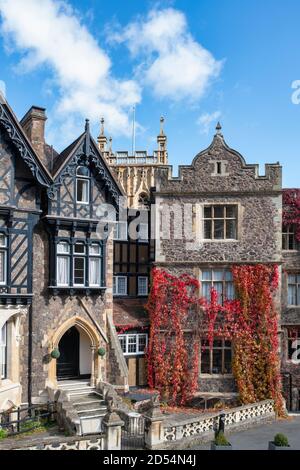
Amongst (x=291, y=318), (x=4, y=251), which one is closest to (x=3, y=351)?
(x=4, y=251)

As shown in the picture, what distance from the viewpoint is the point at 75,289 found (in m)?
20.0

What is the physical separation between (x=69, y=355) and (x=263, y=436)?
9209 millimetres

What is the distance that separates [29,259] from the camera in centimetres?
1895

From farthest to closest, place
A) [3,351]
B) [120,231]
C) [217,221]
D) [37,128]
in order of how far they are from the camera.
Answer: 1. [120,231]
2. [217,221]
3. [37,128]
4. [3,351]

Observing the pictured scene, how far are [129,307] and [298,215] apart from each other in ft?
32.7

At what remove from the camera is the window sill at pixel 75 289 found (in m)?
19.6

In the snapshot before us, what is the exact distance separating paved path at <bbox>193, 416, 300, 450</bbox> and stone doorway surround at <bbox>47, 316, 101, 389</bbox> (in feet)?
20.2

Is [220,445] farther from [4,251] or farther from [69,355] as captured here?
[4,251]

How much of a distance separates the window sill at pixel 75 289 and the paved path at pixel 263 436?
7776mm

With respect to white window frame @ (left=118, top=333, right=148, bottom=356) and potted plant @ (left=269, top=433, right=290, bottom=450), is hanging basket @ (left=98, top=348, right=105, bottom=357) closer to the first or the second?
white window frame @ (left=118, top=333, right=148, bottom=356)

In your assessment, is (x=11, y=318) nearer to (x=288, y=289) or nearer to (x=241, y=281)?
(x=241, y=281)

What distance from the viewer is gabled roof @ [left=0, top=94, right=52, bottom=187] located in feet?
59.5

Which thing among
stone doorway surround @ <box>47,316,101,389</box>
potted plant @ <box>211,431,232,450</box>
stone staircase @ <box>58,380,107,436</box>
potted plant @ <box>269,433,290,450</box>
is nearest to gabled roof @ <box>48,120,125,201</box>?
stone doorway surround @ <box>47,316,101,389</box>
